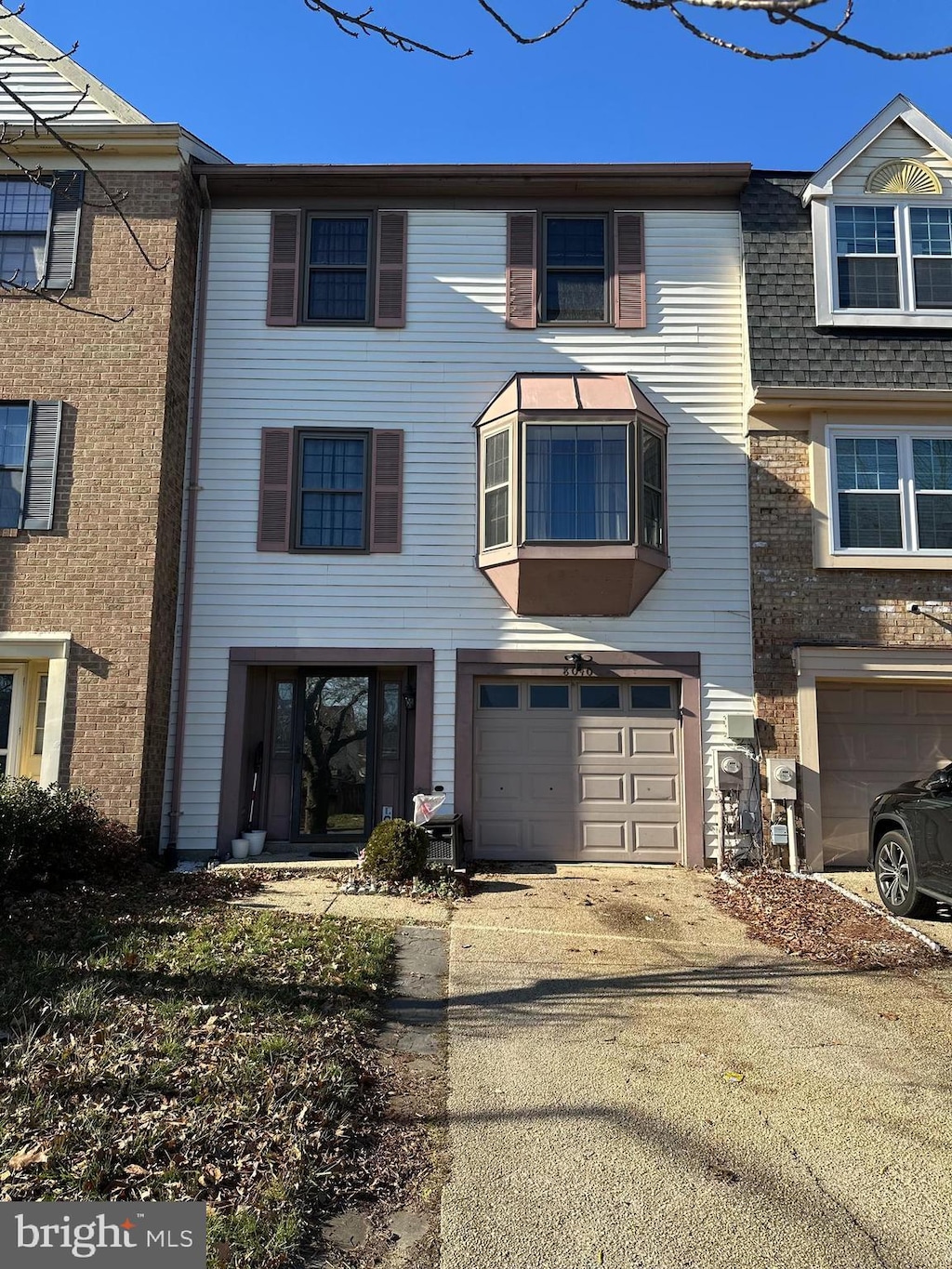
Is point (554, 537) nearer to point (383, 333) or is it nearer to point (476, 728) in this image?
point (476, 728)

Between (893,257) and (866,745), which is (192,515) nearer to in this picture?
(866,745)

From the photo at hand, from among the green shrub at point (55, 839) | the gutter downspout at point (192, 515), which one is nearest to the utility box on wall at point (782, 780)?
the gutter downspout at point (192, 515)

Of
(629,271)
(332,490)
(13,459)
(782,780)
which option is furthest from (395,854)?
(629,271)

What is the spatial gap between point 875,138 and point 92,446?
1087 centimetres

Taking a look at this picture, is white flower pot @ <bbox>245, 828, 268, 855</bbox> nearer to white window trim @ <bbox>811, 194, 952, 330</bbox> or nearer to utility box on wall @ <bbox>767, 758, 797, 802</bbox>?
utility box on wall @ <bbox>767, 758, 797, 802</bbox>

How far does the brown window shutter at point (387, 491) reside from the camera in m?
11.4

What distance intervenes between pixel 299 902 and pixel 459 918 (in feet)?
5.24

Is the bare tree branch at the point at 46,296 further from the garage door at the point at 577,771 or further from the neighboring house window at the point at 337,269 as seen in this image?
the garage door at the point at 577,771

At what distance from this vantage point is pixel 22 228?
11383 millimetres

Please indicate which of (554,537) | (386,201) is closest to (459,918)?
(554,537)

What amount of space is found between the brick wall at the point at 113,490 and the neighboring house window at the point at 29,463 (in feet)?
0.41

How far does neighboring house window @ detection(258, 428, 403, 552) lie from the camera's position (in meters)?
11.5

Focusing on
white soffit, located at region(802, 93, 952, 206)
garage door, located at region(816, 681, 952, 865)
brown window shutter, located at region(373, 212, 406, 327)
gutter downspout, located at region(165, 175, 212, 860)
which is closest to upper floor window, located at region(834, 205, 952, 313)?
white soffit, located at region(802, 93, 952, 206)

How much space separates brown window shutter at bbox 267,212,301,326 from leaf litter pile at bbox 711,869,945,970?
9080 millimetres
